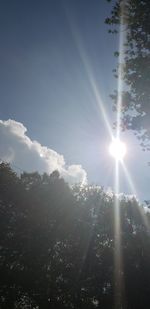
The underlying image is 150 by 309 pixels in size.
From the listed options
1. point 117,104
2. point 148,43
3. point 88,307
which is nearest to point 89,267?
point 88,307

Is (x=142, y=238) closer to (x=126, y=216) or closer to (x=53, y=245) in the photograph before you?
(x=126, y=216)

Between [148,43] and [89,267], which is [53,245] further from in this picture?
[148,43]

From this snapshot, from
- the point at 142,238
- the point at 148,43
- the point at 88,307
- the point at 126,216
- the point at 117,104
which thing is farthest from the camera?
the point at 126,216

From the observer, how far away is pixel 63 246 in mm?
28422

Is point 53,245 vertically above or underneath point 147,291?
above

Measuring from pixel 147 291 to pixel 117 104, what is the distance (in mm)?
15092

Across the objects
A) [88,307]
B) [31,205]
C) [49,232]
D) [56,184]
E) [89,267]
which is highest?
[56,184]

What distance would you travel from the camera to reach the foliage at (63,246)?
25562 millimetres

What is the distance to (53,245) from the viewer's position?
27875 mm

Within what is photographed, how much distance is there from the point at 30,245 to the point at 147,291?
31.8 feet

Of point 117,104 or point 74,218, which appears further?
point 74,218

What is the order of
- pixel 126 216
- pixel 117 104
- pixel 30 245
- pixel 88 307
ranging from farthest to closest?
pixel 126 216
pixel 30 245
pixel 88 307
pixel 117 104

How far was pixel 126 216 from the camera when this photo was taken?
1214 inches

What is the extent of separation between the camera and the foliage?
25562 millimetres
